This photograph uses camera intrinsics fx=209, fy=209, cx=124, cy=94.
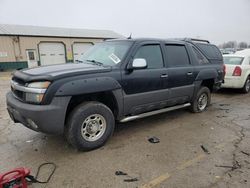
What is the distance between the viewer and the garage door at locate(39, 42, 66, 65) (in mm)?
23898

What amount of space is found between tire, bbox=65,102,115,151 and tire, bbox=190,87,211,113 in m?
2.82

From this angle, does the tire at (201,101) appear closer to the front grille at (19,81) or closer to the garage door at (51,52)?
the front grille at (19,81)

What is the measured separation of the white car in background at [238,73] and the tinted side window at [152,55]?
4.92 meters

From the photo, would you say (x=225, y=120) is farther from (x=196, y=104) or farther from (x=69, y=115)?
(x=69, y=115)

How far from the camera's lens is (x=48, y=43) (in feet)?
79.4

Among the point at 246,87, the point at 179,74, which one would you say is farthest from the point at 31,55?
the point at 179,74

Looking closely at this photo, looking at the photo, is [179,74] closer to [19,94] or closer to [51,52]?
[19,94]

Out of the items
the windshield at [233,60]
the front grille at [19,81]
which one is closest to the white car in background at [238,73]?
the windshield at [233,60]

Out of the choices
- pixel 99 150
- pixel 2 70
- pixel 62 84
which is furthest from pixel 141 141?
pixel 2 70

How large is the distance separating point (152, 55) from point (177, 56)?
2.76 ft

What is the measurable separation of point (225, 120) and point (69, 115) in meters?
3.88

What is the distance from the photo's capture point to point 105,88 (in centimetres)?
353

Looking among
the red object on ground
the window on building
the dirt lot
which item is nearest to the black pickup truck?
the dirt lot

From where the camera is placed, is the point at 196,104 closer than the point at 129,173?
No
